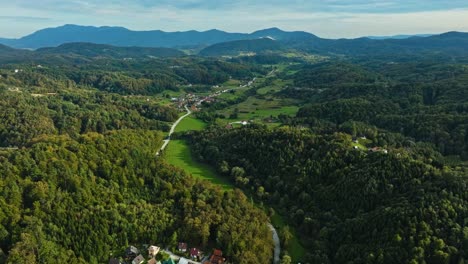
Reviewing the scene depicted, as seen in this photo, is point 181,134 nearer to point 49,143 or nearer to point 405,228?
point 49,143

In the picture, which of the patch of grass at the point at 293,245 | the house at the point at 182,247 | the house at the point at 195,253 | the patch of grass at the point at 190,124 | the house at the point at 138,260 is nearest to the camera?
the house at the point at 138,260

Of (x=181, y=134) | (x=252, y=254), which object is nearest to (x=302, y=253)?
(x=252, y=254)

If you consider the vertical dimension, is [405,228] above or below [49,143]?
below

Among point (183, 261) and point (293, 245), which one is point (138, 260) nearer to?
point (183, 261)

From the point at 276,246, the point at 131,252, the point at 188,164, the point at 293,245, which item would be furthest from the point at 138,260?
the point at 188,164

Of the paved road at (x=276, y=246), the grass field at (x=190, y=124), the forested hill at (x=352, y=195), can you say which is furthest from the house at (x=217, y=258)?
the grass field at (x=190, y=124)

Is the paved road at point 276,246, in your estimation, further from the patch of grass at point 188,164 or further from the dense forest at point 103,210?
the patch of grass at point 188,164

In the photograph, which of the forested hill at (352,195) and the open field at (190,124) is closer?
the forested hill at (352,195)
